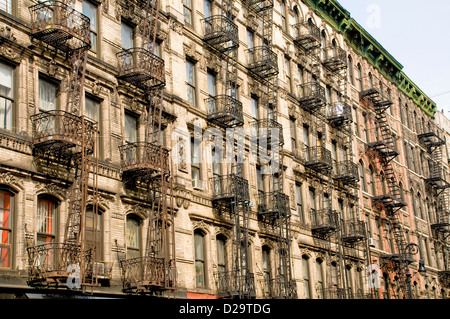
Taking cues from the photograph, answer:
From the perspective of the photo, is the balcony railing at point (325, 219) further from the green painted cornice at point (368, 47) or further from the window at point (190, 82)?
the green painted cornice at point (368, 47)

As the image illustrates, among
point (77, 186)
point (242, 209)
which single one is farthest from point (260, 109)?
point (77, 186)

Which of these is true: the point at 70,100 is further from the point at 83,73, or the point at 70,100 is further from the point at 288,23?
the point at 288,23

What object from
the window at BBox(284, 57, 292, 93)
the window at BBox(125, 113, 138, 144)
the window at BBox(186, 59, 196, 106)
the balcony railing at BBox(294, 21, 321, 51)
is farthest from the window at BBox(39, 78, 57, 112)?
the balcony railing at BBox(294, 21, 321, 51)

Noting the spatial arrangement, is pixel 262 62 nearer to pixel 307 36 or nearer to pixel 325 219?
pixel 307 36

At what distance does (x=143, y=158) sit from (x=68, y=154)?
333 cm

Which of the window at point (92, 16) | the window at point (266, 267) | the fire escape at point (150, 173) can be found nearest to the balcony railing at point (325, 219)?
the window at point (266, 267)

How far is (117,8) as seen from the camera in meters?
23.0

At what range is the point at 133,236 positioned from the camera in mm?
21312

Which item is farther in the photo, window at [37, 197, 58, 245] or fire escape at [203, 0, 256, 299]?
fire escape at [203, 0, 256, 299]

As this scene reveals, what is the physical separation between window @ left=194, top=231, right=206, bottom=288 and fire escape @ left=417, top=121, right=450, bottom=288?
33.0 meters

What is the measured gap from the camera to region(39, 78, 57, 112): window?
18781mm

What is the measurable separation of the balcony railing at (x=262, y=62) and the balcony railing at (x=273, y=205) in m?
6.25

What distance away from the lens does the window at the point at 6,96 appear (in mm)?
17406

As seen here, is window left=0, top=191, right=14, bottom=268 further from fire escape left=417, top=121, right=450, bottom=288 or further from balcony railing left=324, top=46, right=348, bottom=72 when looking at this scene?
fire escape left=417, top=121, right=450, bottom=288
